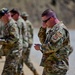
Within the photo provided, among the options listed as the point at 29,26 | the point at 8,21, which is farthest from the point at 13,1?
the point at 8,21

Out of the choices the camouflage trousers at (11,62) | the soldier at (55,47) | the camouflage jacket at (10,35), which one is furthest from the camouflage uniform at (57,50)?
the camouflage trousers at (11,62)

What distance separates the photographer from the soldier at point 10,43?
7.05 meters

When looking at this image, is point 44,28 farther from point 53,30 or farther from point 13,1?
point 13,1

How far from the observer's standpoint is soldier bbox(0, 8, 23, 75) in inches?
277

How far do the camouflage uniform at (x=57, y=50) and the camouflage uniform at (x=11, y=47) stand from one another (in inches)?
41.2

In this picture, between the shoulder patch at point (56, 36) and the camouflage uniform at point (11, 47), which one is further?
the camouflage uniform at point (11, 47)

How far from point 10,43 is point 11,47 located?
0.54ft

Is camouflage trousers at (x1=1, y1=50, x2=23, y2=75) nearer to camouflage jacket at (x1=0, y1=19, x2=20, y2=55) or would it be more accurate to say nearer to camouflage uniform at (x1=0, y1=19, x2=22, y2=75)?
camouflage uniform at (x1=0, y1=19, x2=22, y2=75)

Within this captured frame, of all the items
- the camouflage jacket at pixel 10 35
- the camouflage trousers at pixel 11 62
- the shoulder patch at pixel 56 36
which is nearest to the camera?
the shoulder patch at pixel 56 36

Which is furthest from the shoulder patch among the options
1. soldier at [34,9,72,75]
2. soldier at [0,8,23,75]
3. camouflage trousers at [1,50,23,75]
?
camouflage trousers at [1,50,23,75]

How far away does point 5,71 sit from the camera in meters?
7.33

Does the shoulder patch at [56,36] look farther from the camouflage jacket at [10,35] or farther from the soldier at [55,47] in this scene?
the camouflage jacket at [10,35]

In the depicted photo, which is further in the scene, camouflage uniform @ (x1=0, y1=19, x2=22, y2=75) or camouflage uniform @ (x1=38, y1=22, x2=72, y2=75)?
camouflage uniform @ (x1=0, y1=19, x2=22, y2=75)

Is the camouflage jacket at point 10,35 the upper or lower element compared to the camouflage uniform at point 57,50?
upper
